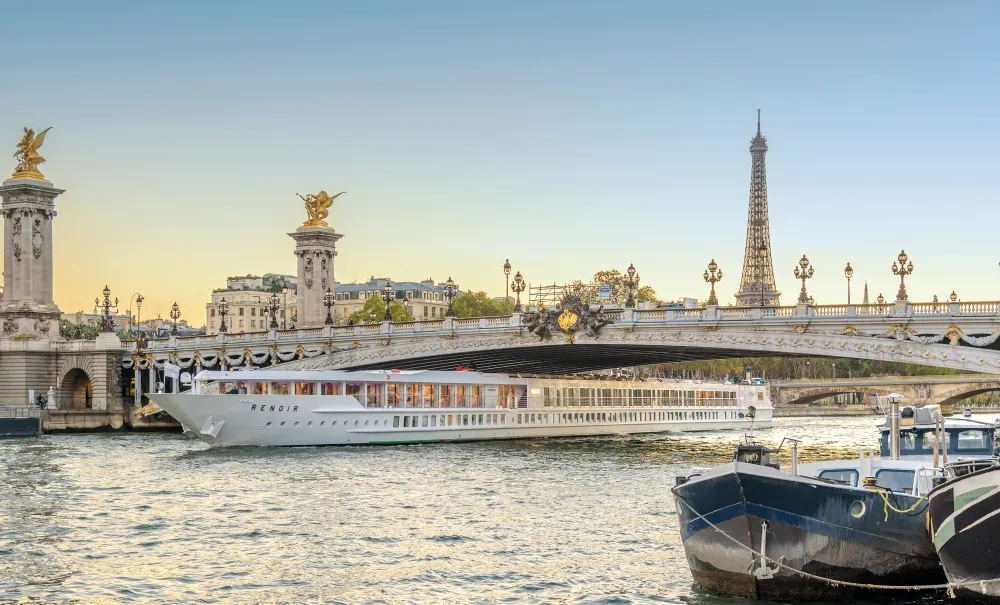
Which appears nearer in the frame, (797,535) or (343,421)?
(797,535)

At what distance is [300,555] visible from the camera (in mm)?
28984

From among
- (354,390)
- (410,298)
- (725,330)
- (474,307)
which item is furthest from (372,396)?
(410,298)

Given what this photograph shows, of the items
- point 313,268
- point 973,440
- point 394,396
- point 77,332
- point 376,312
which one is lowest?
point 394,396

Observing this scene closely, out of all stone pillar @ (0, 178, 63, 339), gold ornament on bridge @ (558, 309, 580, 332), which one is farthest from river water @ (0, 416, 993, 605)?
stone pillar @ (0, 178, 63, 339)

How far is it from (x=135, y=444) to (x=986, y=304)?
143 ft

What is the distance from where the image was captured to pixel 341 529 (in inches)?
1298

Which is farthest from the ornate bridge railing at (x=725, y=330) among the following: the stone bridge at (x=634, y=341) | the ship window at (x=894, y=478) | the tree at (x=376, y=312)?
the tree at (x=376, y=312)

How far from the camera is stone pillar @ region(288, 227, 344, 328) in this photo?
108188 millimetres

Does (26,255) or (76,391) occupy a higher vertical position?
(26,255)

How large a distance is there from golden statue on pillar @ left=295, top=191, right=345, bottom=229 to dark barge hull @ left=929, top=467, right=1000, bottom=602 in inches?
3570

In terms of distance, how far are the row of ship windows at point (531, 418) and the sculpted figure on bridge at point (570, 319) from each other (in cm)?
793

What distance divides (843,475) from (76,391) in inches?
3096

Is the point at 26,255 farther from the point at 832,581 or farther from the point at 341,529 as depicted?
the point at 832,581

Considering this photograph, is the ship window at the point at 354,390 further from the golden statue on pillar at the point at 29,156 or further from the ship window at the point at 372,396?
the golden statue on pillar at the point at 29,156
